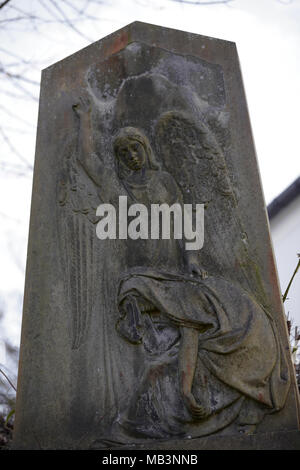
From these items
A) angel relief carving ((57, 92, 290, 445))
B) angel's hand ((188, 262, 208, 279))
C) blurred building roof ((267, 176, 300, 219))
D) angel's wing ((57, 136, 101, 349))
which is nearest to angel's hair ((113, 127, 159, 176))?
angel relief carving ((57, 92, 290, 445))

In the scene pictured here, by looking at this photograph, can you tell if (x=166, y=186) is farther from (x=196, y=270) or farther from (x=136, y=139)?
(x=196, y=270)

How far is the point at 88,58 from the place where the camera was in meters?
4.68

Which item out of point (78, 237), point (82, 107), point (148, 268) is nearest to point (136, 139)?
point (82, 107)

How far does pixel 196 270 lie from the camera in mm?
3727

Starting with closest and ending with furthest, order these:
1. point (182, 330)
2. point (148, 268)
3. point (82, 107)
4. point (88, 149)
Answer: point (182, 330)
point (148, 268)
point (88, 149)
point (82, 107)

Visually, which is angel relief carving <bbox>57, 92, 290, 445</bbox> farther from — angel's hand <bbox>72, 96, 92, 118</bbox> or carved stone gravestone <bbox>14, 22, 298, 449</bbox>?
angel's hand <bbox>72, 96, 92, 118</bbox>

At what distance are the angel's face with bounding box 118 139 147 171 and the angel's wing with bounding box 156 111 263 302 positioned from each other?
0.52ft

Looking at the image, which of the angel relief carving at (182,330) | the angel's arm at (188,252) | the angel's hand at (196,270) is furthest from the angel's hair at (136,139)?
the angel's hand at (196,270)

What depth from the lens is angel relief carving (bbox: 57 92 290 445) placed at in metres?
3.37

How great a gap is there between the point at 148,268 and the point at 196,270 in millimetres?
353

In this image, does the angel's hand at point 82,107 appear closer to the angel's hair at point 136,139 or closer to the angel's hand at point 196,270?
the angel's hair at point 136,139

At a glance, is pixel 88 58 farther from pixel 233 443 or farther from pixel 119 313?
pixel 233 443
